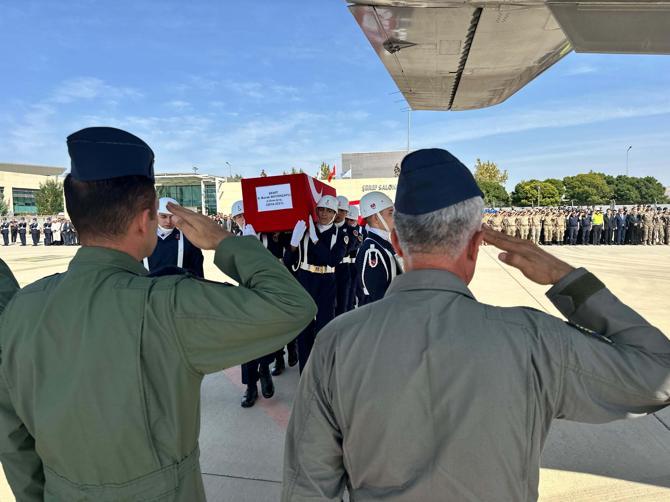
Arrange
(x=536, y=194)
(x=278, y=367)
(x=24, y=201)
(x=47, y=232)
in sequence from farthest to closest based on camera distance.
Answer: (x=24, y=201) → (x=536, y=194) → (x=47, y=232) → (x=278, y=367)

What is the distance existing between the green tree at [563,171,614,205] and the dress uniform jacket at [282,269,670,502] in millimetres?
69038

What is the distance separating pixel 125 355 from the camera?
1.07 meters

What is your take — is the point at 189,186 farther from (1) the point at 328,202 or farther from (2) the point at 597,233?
(1) the point at 328,202

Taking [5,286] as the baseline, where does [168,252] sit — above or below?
below

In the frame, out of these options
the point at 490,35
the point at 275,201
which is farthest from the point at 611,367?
the point at 275,201

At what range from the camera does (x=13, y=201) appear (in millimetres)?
70500

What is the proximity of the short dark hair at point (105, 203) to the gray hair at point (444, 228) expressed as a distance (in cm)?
71

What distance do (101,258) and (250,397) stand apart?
3.31 meters

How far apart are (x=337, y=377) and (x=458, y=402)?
0.89 feet

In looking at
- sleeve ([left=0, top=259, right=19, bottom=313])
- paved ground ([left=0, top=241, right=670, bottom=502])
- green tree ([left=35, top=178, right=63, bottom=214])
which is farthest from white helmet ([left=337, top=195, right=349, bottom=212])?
green tree ([left=35, top=178, right=63, bottom=214])

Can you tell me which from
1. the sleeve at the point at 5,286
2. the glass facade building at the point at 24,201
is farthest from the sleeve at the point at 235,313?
the glass facade building at the point at 24,201

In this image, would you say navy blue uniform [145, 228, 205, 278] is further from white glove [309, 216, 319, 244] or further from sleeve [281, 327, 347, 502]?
sleeve [281, 327, 347, 502]

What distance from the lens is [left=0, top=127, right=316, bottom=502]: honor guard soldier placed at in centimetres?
107

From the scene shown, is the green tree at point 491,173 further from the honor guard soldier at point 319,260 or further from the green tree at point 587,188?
the honor guard soldier at point 319,260
